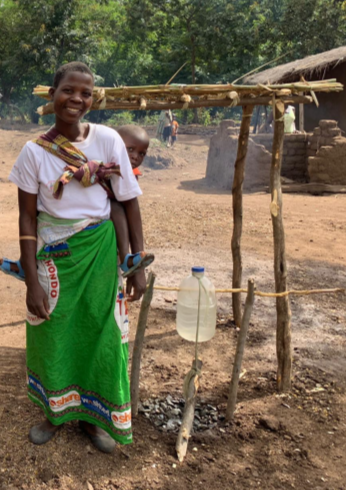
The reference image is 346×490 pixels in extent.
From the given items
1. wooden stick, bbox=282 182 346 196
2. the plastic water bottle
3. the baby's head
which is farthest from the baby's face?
wooden stick, bbox=282 182 346 196

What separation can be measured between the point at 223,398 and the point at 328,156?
770cm

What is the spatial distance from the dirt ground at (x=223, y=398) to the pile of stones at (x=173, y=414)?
0.10ft

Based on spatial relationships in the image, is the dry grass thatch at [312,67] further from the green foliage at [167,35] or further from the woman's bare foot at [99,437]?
the woman's bare foot at [99,437]

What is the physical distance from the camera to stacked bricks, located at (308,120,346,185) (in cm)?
963

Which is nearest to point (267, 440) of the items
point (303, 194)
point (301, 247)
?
point (301, 247)

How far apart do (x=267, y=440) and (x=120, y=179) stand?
1.63m

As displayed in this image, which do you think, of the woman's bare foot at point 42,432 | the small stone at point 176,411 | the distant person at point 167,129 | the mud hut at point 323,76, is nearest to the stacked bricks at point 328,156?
the mud hut at point 323,76

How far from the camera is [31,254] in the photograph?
2.07 meters

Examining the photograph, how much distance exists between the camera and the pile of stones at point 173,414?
9.12 ft

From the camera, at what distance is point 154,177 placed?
12883 mm

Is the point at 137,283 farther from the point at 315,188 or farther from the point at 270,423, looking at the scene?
the point at 315,188

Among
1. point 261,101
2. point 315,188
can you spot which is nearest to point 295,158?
point 315,188

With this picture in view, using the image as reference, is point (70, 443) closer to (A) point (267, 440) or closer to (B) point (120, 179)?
(A) point (267, 440)

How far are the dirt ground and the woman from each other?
0.67 ft
